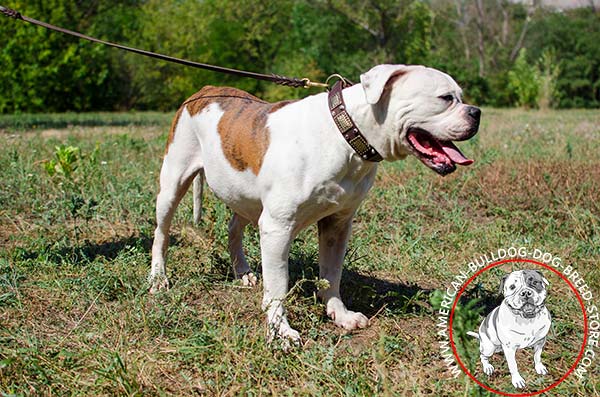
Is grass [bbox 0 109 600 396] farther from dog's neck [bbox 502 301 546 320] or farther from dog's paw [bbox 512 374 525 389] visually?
dog's neck [bbox 502 301 546 320]

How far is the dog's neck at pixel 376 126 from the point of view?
3180mm

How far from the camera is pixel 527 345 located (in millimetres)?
3152

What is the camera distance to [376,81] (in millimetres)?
3074

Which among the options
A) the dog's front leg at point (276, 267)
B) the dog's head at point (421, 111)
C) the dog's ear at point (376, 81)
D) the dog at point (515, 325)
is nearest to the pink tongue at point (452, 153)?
the dog's head at point (421, 111)

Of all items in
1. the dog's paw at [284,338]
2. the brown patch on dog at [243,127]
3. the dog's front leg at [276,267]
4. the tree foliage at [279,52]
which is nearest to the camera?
the dog's paw at [284,338]

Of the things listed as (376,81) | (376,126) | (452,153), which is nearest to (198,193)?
(376,126)

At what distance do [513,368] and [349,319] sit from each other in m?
0.96

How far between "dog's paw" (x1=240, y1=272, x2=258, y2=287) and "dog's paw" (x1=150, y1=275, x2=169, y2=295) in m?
0.51

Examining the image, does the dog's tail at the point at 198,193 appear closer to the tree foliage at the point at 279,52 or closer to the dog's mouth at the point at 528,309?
the dog's mouth at the point at 528,309

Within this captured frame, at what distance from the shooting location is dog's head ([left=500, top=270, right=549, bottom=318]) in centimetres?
307

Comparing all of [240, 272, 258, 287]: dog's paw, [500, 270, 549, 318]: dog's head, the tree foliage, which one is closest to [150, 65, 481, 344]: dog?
[240, 272, 258, 287]: dog's paw

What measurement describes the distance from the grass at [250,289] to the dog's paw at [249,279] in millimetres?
141

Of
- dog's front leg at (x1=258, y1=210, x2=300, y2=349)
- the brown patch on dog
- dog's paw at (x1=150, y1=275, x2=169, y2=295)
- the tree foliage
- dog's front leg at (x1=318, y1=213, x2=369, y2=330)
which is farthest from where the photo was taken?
the tree foliage

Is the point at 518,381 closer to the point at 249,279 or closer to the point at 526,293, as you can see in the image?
the point at 526,293
